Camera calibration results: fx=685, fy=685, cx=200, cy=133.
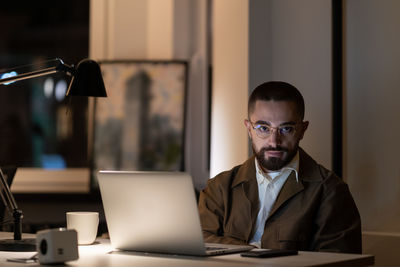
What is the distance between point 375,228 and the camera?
10.3ft

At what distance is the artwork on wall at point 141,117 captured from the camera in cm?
421

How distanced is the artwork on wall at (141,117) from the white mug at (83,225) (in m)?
2.00

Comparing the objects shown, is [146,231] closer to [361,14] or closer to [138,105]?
[361,14]

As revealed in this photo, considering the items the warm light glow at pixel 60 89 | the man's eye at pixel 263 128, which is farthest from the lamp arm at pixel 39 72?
the warm light glow at pixel 60 89

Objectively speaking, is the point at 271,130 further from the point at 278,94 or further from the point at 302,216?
the point at 302,216

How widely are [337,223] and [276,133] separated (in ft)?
1.27

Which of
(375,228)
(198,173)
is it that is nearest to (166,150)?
(198,173)

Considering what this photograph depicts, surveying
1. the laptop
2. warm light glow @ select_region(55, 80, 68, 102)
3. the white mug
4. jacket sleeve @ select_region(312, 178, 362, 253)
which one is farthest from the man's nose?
warm light glow @ select_region(55, 80, 68, 102)

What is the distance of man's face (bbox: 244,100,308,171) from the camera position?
247cm

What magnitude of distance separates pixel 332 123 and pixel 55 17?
2348 millimetres

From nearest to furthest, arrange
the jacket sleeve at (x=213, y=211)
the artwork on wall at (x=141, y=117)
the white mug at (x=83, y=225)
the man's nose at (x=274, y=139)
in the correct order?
1. the white mug at (x=83, y=225)
2. the man's nose at (x=274, y=139)
3. the jacket sleeve at (x=213, y=211)
4. the artwork on wall at (x=141, y=117)

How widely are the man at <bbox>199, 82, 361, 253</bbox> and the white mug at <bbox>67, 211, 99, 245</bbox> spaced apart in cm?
44

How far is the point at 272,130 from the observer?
2.48 m

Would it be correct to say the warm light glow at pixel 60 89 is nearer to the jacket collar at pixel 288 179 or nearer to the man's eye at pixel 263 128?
the jacket collar at pixel 288 179
